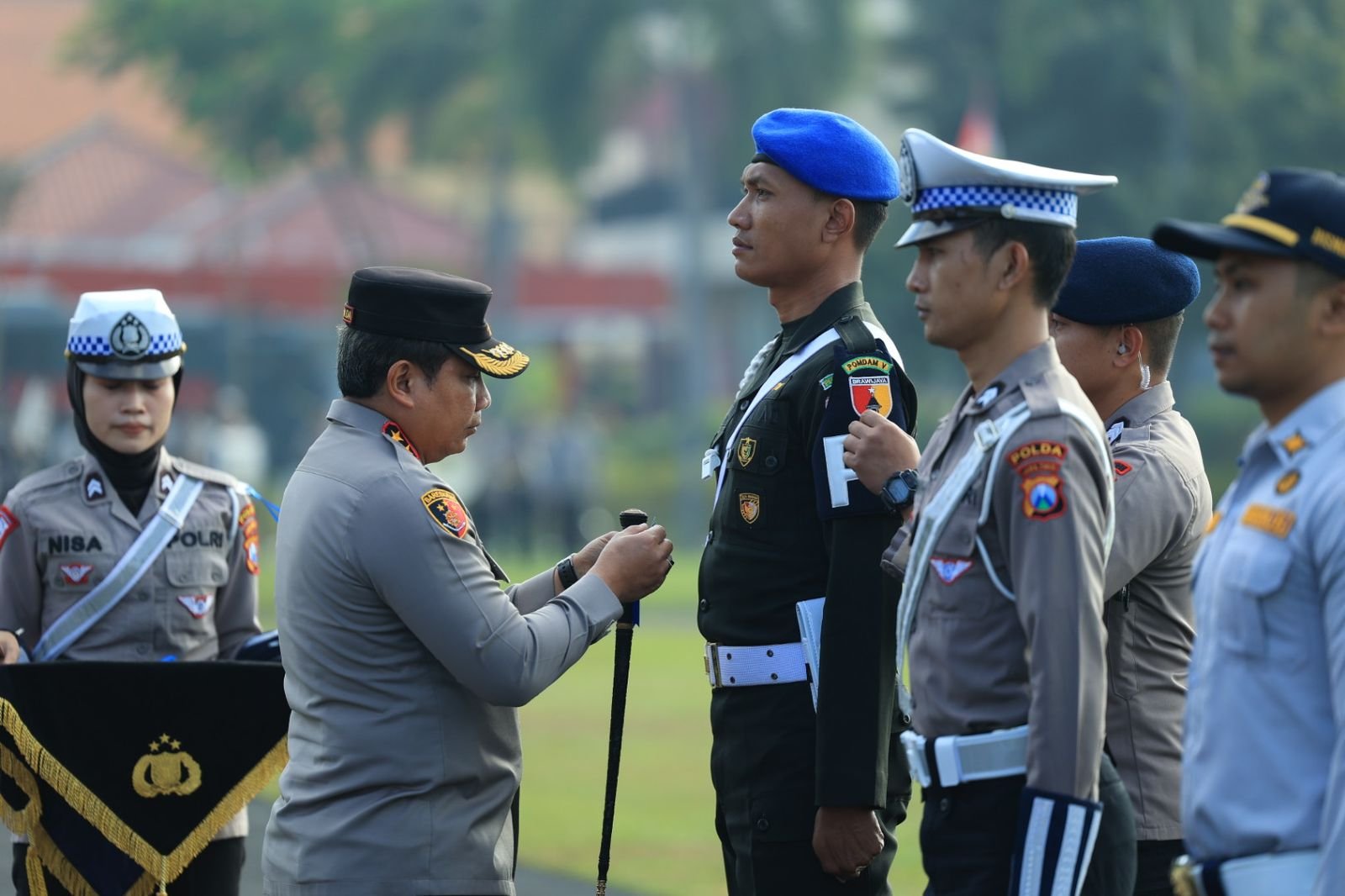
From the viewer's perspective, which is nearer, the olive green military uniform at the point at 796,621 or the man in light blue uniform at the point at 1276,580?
the man in light blue uniform at the point at 1276,580

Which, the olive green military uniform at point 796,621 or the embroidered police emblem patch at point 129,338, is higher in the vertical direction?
the embroidered police emblem patch at point 129,338

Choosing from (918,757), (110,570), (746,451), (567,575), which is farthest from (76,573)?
(918,757)

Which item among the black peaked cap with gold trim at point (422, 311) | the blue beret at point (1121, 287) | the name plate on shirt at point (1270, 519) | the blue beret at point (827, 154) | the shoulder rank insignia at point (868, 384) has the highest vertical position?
the blue beret at point (827, 154)

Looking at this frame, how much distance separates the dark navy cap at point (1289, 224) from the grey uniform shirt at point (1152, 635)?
A: 949mm

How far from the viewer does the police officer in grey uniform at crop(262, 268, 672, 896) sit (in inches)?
153

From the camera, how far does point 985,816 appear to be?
342 cm

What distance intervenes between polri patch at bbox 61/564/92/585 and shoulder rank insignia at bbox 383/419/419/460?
1.61 meters

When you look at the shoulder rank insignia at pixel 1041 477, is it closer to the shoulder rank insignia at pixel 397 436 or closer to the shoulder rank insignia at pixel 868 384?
the shoulder rank insignia at pixel 868 384

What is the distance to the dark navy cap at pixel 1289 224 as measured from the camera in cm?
308

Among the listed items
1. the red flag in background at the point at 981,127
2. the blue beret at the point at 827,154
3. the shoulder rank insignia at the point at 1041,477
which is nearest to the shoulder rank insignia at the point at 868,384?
the blue beret at the point at 827,154

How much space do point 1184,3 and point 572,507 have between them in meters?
14.0

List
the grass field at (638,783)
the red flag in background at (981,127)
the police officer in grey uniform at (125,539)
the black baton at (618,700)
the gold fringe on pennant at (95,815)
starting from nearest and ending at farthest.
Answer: the black baton at (618,700) < the gold fringe on pennant at (95,815) < the police officer in grey uniform at (125,539) < the grass field at (638,783) < the red flag in background at (981,127)

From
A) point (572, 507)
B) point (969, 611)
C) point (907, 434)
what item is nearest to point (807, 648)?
point (907, 434)

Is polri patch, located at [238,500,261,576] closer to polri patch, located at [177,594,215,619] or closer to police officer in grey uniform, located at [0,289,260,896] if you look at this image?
police officer in grey uniform, located at [0,289,260,896]
